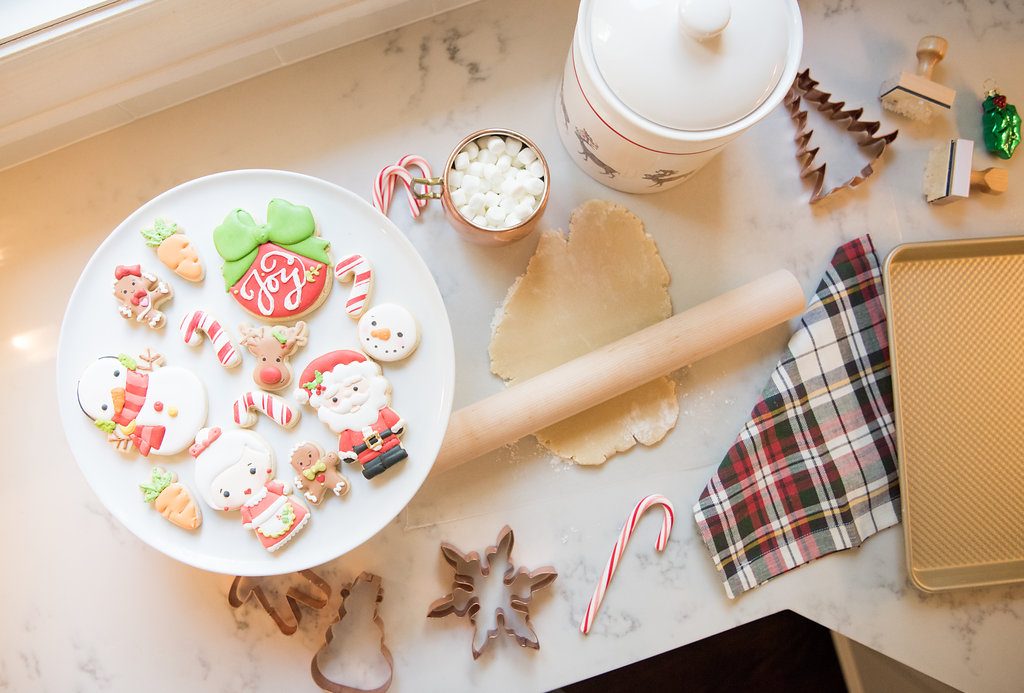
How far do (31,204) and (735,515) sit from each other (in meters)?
1.05

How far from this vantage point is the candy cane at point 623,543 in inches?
36.5

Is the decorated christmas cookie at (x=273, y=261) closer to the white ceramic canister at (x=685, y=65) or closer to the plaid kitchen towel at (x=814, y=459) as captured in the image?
the white ceramic canister at (x=685, y=65)

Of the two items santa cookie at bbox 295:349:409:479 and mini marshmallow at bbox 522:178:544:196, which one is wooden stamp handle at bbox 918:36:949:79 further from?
santa cookie at bbox 295:349:409:479

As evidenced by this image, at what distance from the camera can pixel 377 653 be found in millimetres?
924

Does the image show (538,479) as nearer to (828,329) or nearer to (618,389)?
(618,389)

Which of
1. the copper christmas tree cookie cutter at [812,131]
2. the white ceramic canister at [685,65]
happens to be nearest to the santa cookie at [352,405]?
the white ceramic canister at [685,65]

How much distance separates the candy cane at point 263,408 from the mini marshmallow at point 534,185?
0.39 meters

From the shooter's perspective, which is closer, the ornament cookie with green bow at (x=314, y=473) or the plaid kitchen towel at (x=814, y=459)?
the ornament cookie with green bow at (x=314, y=473)

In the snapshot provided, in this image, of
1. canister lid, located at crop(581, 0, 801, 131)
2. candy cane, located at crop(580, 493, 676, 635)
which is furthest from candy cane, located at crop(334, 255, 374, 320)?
candy cane, located at crop(580, 493, 676, 635)

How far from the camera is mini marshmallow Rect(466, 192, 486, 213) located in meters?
0.85

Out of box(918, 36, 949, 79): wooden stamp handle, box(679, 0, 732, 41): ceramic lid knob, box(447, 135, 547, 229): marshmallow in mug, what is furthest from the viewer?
box(918, 36, 949, 79): wooden stamp handle

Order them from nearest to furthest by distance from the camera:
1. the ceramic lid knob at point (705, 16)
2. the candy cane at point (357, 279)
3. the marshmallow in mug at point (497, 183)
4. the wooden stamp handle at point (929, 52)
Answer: the ceramic lid knob at point (705, 16), the candy cane at point (357, 279), the marshmallow in mug at point (497, 183), the wooden stamp handle at point (929, 52)

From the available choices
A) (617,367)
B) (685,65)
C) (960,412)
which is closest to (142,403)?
(617,367)

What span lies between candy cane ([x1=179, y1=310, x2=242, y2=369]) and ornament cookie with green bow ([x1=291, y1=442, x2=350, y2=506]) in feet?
0.40
